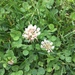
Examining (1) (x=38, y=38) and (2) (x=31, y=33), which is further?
(1) (x=38, y=38)

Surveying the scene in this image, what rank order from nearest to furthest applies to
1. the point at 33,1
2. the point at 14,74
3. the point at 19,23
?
the point at 14,74, the point at 19,23, the point at 33,1

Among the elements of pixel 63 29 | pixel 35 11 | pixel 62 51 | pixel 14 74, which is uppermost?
pixel 35 11

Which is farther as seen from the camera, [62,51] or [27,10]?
[27,10]

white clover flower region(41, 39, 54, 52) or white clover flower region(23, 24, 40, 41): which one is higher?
white clover flower region(23, 24, 40, 41)

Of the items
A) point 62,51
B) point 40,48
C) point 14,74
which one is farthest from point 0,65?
point 62,51

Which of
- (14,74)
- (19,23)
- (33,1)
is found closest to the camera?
(14,74)

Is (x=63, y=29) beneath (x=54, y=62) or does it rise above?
above

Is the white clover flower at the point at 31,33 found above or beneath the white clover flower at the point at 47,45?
above

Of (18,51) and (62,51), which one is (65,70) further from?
(18,51)
